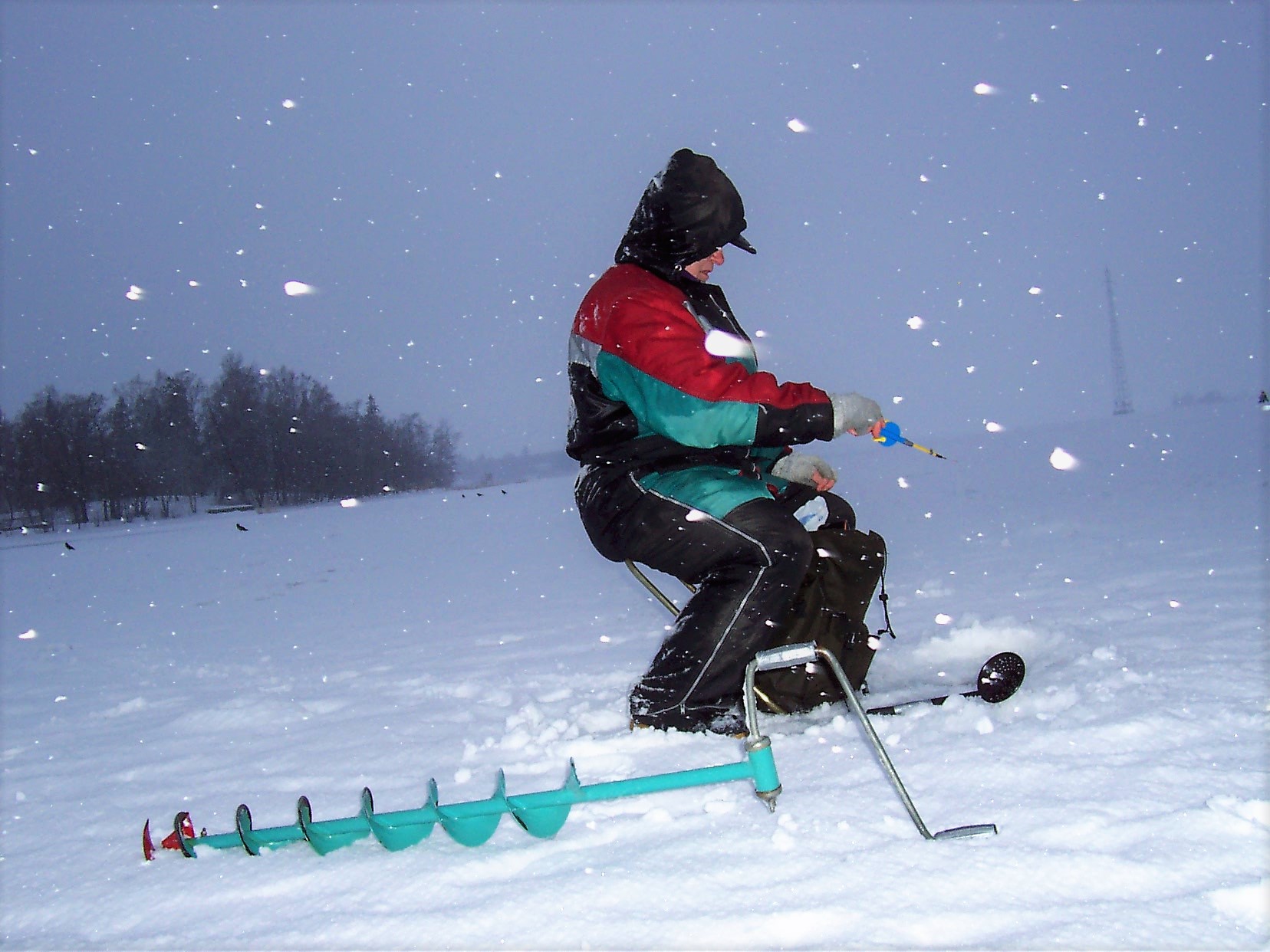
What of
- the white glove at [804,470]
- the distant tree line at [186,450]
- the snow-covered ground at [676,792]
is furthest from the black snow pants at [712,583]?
the distant tree line at [186,450]

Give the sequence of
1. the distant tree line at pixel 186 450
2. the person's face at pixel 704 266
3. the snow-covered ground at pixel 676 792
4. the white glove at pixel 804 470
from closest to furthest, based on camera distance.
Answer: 1. the snow-covered ground at pixel 676 792
2. the person's face at pixel 704 266
3. the white glove at pixel 804 470
4. the distant tree line at pixel 186 450

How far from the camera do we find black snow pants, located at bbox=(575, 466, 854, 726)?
269 centimetres

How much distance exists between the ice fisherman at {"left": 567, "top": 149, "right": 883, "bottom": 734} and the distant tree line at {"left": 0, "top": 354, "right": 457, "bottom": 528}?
68.1m

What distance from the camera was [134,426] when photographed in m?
72.4

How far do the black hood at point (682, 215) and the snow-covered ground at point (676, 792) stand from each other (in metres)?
1.75

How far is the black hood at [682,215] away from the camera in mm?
2867

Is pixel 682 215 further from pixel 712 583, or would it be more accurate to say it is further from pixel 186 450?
pixel 186 450

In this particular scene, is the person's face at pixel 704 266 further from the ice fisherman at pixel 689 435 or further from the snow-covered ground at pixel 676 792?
the snow-covered ground at pixel 676 792

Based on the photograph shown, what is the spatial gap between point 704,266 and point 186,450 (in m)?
78.8

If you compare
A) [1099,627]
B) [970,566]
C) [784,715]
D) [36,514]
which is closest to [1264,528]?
[970,566]

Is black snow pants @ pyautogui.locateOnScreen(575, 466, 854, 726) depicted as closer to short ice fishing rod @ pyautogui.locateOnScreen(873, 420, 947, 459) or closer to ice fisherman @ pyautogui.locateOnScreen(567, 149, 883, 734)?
ice fisherman @ pyautogui.locateOnScreen(567, 149, 883, 734)

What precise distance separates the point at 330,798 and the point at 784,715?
A: 1.58m

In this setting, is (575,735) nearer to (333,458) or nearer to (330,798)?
(330,798)

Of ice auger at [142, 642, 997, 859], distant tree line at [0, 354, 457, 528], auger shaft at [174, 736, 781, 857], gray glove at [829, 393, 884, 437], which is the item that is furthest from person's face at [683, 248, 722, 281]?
distant tree line at [0, 354, 457, 528]
